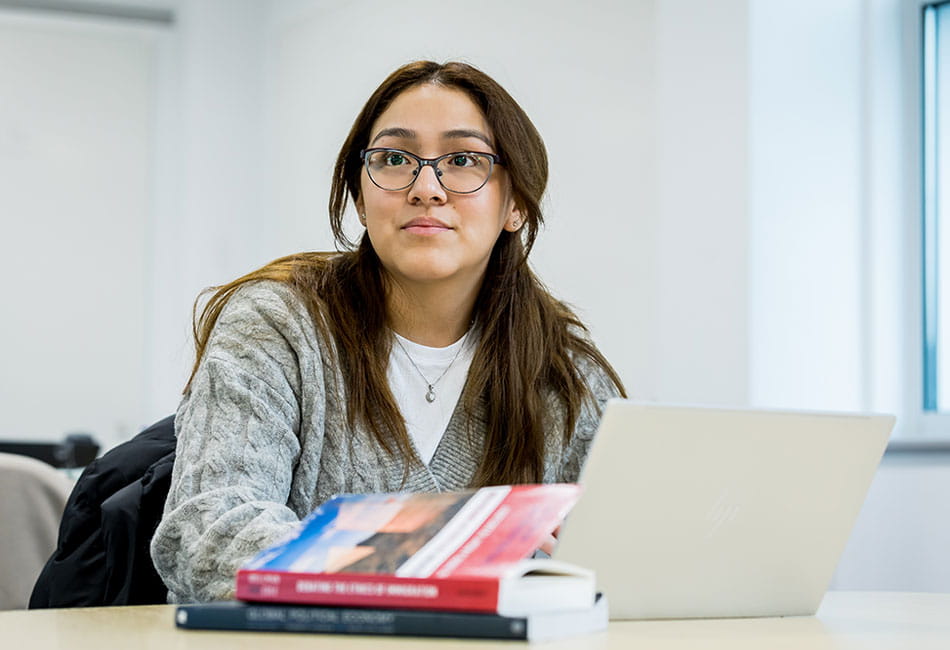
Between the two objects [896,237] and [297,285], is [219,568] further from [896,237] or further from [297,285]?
[896,237]

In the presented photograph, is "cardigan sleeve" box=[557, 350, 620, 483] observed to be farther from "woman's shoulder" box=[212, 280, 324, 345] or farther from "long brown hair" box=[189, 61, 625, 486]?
"woman's shoulder" box=[212, 280, 324, 345]

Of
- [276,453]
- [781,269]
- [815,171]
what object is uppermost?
[815,171]

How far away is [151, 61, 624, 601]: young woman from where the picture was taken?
1.57 meters

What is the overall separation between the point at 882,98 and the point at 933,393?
738 millimetres

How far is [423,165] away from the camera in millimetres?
1726

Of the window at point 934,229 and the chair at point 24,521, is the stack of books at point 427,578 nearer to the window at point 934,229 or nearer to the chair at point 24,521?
the chair at point 24,521

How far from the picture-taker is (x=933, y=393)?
307 cm

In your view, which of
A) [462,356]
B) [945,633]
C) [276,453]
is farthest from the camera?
[462,356]

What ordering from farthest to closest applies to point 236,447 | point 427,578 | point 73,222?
point 73,222
point 236,447
point 427,578

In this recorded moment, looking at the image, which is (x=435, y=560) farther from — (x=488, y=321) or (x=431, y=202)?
(x=488, y=321)

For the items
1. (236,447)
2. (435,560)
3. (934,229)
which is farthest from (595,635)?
(934,229)

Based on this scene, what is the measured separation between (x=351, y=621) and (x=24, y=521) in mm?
1100

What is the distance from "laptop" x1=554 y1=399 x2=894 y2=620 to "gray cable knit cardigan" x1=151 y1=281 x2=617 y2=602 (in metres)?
0.36

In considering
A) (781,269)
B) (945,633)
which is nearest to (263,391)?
(945,633)
